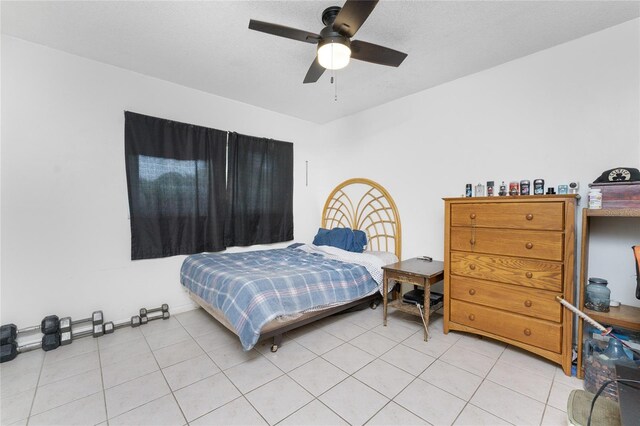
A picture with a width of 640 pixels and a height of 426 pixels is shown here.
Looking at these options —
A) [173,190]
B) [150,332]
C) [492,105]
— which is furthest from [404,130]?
[150,332]

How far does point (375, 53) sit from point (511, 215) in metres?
1.67

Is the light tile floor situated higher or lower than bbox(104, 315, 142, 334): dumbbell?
lower

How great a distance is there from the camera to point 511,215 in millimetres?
2211

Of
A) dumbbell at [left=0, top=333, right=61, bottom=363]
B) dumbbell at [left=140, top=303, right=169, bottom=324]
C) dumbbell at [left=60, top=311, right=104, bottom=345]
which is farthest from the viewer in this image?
dumbbell at [left=140, top=303, right=169, bottom=324]

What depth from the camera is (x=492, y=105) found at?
8.96 feet

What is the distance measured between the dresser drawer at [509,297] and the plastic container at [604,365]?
0.92 feet

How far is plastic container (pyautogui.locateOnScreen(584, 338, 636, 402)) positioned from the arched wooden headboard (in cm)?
192

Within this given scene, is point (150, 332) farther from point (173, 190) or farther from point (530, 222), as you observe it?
point (530, 222)

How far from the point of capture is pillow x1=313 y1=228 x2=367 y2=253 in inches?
140

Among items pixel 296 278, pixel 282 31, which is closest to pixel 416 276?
pixel 296 278

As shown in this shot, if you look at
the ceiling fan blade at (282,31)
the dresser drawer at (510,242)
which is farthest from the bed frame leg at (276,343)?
the ceiling fan blade at (282,31)

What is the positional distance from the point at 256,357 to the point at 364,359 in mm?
877

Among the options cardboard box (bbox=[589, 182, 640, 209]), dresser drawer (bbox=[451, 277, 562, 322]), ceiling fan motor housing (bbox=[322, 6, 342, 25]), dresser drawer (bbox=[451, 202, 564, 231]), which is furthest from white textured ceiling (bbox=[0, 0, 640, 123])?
dresser drawer (bbox=[451, 277, 562, 322])

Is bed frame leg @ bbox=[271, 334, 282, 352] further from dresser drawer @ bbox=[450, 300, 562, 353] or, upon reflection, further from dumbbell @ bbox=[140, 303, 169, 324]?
dresser drawer @ bbox=[450, 300, 562, 353]
